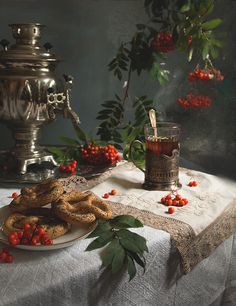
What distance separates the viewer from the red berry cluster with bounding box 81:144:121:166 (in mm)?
1494

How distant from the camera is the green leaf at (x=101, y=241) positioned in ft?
2.92

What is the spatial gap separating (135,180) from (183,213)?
280 millimetres

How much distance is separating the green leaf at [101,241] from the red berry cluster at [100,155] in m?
0.58

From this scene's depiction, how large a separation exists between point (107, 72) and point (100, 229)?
49.5 inches

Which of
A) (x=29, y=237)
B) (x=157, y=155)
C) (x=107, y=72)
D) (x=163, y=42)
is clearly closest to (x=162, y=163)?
(x=157, y=155)

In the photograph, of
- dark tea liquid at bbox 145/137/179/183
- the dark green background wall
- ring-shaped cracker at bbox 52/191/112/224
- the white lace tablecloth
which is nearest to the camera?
the white lace tablecloth

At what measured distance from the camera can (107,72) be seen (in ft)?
6.86

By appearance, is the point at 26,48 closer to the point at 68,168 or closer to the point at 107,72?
the point at 68,168

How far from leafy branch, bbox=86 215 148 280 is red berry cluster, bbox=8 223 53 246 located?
8cm

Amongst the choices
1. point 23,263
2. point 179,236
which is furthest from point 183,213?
point 23,263

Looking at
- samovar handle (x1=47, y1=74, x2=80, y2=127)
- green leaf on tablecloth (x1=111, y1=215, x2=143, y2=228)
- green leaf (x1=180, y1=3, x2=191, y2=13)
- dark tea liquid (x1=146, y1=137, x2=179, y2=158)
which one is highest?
green leaf (x1=180, y1=3, x2=191, y2=13)

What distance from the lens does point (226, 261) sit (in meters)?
1.17

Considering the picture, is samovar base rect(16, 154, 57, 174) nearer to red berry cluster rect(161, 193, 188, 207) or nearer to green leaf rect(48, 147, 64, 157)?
green leaf rect(48, 147, 64, 157)

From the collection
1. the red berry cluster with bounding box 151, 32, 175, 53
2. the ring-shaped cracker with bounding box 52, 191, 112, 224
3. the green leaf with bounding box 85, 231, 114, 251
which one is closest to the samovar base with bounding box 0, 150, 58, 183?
the ring-shaped cracker with bounding box 52, 191, 112, 224
